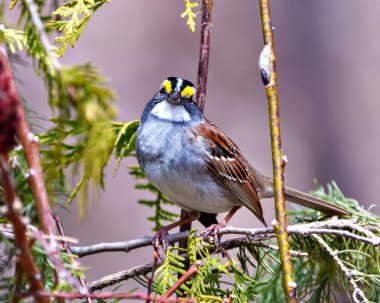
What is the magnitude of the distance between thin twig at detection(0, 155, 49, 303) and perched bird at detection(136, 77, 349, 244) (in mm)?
2054

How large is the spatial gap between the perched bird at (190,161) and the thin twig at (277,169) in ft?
5.03

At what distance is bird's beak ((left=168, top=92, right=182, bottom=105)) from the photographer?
3.08 metres

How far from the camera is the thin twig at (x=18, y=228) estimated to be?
0.77m

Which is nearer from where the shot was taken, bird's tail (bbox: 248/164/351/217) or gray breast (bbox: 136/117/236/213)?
bird's tail (bbox: 248/164/351/217)

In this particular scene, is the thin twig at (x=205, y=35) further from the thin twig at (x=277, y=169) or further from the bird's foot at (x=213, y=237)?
the thin twig at (x=277, y=169)

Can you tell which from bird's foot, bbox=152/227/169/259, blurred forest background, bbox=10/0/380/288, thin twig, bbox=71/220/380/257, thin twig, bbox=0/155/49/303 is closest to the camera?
thin twig, bbox=0/155/49/303

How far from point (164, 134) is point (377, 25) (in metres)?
3.86

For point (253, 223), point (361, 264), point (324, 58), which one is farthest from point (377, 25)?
point (361, 264)

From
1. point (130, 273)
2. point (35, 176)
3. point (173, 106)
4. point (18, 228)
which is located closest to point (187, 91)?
point (173, 106)

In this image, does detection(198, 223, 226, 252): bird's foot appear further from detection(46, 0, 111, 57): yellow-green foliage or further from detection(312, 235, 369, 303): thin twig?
detection(46, 0, 111, 57): yellow-green foliage

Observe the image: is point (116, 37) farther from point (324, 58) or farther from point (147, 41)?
point (324, 58)

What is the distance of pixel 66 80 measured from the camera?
113 cm

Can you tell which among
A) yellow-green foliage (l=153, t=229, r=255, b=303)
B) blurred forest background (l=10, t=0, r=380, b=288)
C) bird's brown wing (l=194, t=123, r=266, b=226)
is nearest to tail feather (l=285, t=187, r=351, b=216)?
bird's brown wing (l=194, t=123, r=266, b=226)

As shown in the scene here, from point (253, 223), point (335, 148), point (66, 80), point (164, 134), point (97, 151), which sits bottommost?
point (253, 223)
